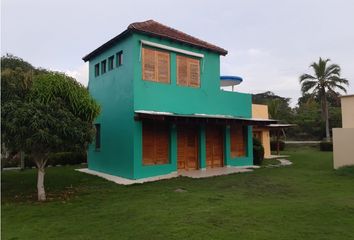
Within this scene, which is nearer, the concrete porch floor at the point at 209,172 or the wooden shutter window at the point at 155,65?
the concrete porch floor at the point at 209,172

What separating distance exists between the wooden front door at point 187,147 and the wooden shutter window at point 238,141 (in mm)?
2749

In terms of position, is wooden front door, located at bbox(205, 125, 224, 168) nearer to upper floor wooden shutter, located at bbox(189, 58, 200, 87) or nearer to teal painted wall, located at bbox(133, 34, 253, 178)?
teal painted wall, located at bbox(133, 34, 253, 178)

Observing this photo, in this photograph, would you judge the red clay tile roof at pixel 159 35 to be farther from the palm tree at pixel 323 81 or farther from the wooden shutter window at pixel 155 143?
the palm tree at pixel 323 81

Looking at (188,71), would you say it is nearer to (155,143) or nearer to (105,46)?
(155,143)

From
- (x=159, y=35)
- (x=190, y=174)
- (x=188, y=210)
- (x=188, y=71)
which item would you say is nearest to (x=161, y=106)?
(x=188, y=71)

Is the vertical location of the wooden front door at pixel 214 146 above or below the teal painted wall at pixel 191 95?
below

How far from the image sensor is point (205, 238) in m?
6.08

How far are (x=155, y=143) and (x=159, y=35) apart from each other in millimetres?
4973

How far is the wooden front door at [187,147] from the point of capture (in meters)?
16.4

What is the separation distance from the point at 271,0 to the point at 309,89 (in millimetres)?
26507

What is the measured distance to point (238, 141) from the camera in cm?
1920

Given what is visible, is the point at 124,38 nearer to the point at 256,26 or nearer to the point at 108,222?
the point at 256,26

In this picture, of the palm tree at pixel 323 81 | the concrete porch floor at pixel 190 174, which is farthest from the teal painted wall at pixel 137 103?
the palm tree at pixel 323 81

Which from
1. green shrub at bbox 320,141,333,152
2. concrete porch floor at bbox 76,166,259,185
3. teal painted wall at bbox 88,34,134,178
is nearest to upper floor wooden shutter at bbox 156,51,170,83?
teal painted wall at bbox 88,34,134,178
